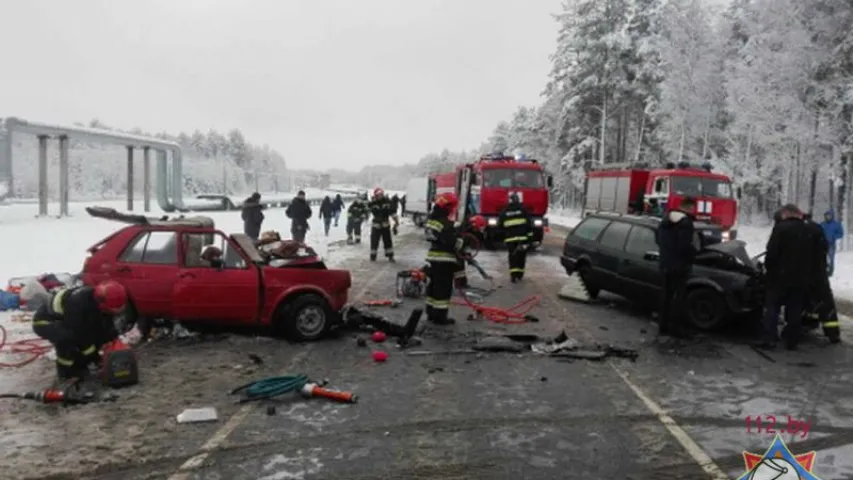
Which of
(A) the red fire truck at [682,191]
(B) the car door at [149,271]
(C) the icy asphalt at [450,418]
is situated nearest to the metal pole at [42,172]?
(A) the red fire truck at [682,191]

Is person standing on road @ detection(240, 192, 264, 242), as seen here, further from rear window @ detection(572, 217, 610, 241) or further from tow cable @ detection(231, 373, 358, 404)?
tow cable @ detection(231, 373, 358, 404)

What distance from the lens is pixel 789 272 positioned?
7895 mm

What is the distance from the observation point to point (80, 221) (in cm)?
2889

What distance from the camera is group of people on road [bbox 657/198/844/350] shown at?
7.93 m

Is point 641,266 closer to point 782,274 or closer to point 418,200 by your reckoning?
point 782,274

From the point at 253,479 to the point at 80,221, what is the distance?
2855 centimetres

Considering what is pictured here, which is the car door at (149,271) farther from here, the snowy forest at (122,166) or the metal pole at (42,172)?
the snowy forest at (122,166)

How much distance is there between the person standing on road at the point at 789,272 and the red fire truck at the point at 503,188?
11770 mm

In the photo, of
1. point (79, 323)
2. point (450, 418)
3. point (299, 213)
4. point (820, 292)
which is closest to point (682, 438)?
point (450, 418)

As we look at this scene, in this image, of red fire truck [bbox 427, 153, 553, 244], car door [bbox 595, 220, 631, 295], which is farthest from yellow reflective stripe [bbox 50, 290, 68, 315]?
red fire truck [bbox 427, 153, 553, 244]

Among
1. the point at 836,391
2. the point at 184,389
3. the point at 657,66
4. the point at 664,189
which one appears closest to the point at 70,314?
the point at 184,389

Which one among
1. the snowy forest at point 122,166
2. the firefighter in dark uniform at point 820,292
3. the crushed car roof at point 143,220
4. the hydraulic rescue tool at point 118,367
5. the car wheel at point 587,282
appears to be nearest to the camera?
the hydraulic rescue tool at point 118,367
